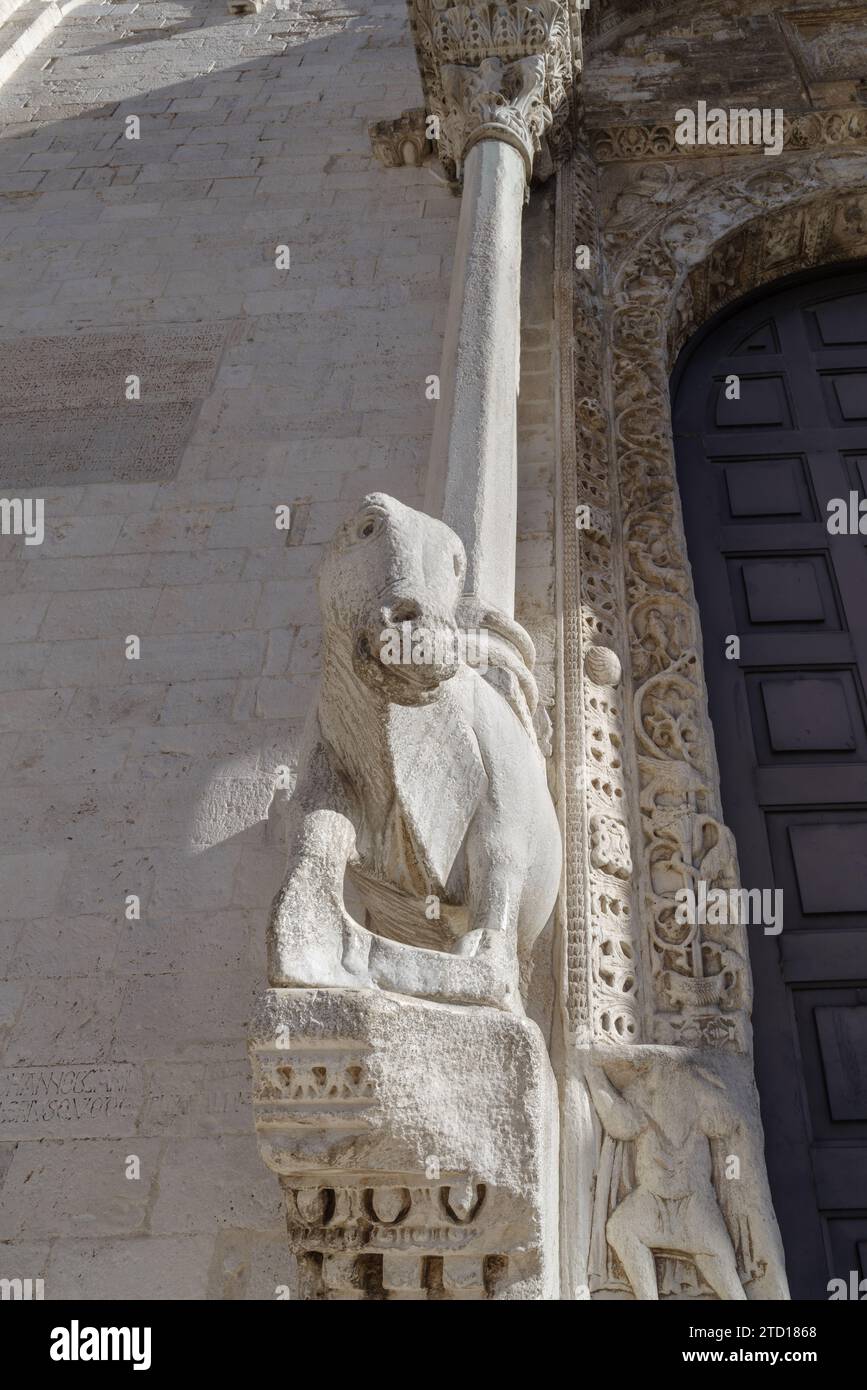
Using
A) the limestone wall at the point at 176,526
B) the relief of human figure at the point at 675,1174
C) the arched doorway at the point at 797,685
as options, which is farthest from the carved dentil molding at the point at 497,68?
the relief of human figure at the point at 675,1174

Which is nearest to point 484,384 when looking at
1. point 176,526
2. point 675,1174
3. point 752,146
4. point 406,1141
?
point 176,526

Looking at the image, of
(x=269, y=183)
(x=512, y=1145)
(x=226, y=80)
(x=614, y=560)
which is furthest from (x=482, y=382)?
(x=226, y=80)

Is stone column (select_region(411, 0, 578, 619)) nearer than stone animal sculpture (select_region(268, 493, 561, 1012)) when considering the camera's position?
No

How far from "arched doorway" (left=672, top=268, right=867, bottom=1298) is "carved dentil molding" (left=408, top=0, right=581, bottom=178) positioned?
50.9 inches

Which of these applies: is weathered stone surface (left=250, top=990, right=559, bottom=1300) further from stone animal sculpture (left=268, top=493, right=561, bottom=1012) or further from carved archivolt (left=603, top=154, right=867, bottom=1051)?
carved archivolt (left=603, top=154, right=867, bottom=1051)

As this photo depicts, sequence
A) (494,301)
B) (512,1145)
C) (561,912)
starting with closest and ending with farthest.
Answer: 1. (512,1145)
2. (561,912)
3. (494,301)

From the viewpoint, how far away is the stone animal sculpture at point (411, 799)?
8.12 feet

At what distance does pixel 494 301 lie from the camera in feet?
14.6

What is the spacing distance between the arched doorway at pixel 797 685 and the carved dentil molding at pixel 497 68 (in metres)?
1.29

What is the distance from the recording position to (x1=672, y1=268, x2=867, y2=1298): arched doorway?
3463 millimetres

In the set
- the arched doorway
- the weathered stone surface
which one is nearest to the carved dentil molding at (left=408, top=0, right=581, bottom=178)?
the arched doorway

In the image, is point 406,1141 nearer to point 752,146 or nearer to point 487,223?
point 487,223

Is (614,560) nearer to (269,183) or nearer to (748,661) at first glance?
(748,661)

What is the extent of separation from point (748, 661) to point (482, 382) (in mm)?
1427
